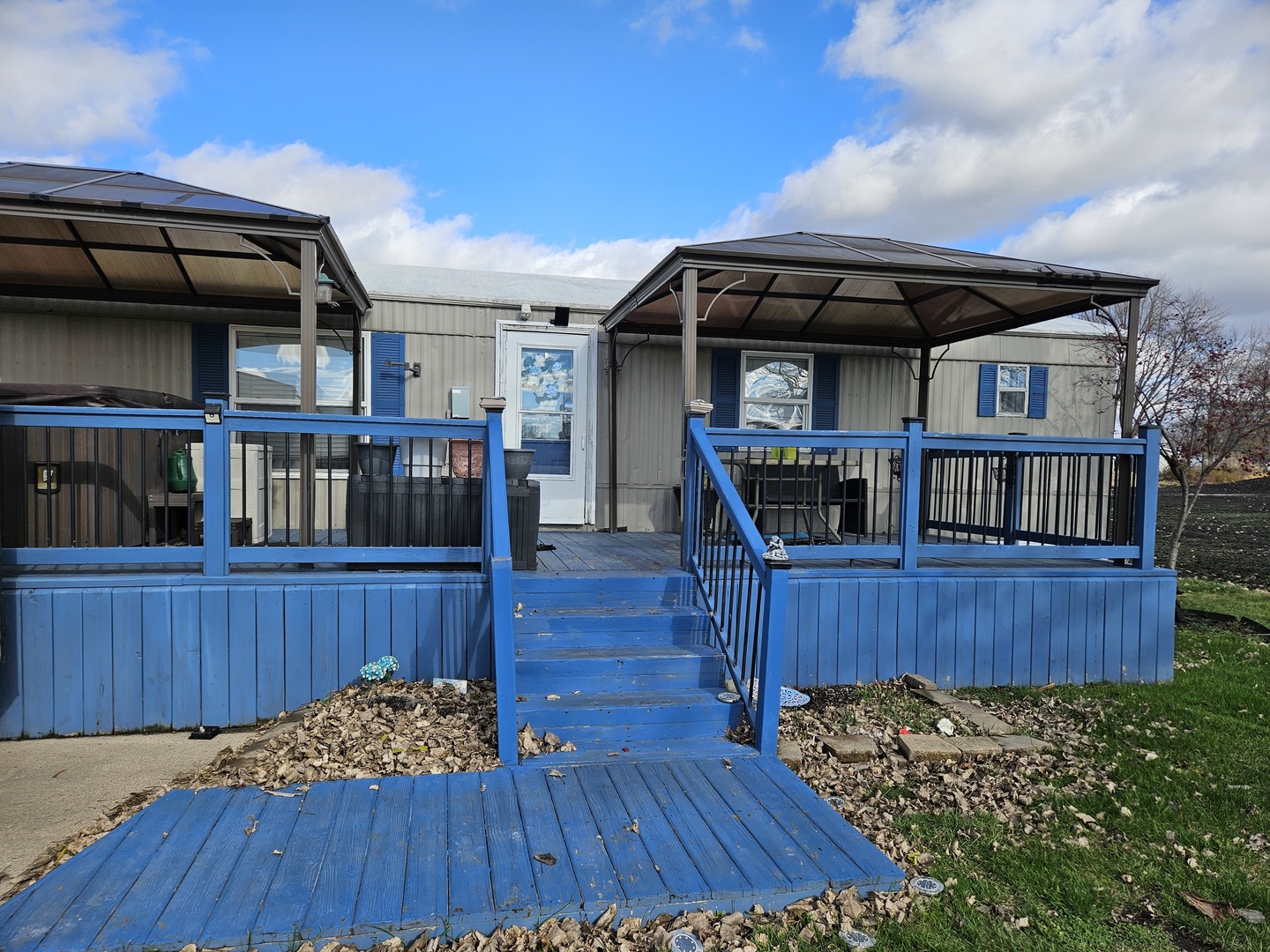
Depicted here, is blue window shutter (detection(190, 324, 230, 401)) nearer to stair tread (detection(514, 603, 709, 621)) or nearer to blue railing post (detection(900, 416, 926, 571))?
stair tread (detection(514, 603, 709, 621))

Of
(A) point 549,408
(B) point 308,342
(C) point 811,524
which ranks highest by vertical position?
(B) point 308,342

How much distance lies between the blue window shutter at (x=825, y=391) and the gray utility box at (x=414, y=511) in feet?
15.2

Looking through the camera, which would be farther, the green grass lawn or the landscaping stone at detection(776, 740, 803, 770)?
the landscaping stone at detection(776, 740, 803, 770)

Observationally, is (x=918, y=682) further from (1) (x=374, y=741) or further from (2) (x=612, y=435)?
(2) (x=612, y=435)

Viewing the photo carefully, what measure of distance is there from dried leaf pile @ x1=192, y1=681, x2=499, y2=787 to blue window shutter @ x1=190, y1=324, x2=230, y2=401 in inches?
162

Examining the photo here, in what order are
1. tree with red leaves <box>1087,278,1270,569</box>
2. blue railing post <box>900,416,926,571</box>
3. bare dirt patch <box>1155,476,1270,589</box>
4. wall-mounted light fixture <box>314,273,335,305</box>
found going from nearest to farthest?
blue railing post <box>900,416,926,571</box> → wall-mounted light fixture <box>314,273,335,305</box> → tree with red leaves <box>1087,278,1270,569</box> → bare dirt patch <box>1155,476,1270,589</box>

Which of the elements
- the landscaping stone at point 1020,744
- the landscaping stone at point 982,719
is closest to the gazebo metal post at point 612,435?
the landscaping stone at point 982,719

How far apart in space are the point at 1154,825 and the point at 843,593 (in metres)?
1.94

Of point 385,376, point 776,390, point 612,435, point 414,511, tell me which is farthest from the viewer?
point 776,390

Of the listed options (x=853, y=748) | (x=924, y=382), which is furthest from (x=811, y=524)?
(x=924, y=382)

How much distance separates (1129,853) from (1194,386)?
32.2 ft

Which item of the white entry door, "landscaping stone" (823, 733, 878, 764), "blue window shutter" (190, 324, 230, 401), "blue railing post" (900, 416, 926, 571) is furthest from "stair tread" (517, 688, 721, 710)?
"blue window shutter" (190, 324, 230, 401)

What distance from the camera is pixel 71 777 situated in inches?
126

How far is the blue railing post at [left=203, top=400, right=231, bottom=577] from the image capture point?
12.5 feet
